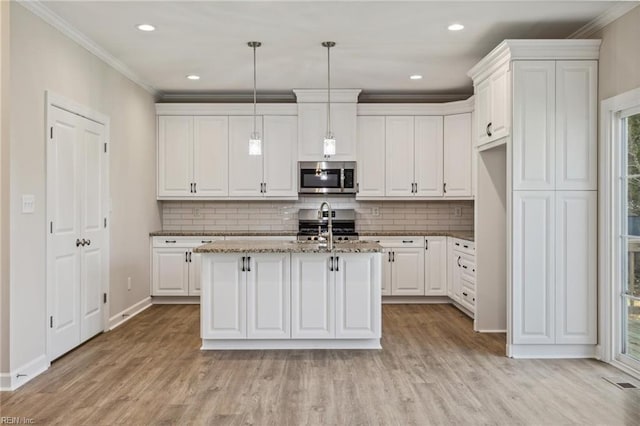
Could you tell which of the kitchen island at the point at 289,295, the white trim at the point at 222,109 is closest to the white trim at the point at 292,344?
the kitchen island at the point at 289,295

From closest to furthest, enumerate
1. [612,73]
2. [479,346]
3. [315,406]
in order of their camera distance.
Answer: [315,406] → [612,73] → [479,346]

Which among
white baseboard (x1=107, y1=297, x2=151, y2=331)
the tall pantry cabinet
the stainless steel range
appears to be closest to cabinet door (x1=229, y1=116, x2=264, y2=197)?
the stainless steel range

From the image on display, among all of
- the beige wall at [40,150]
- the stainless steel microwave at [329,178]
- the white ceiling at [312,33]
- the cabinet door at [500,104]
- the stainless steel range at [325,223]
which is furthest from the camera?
the stainless steel range at [325,223]

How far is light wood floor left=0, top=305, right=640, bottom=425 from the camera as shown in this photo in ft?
9.94

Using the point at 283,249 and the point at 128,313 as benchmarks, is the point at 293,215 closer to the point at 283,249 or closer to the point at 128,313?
the point at 128,313

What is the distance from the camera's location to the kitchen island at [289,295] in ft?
14.3

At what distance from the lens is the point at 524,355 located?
4203 mm

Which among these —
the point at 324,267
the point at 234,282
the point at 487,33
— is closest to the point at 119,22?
the point at 234,282

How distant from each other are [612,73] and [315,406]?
132 inches

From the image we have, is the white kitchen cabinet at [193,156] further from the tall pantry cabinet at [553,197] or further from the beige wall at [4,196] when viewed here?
the tall pantry cabinet at [553,197]

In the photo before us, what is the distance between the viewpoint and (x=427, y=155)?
672 cm

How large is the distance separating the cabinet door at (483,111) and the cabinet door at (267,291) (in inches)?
85.4

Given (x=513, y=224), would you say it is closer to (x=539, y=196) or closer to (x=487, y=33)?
(x=539, y=196)

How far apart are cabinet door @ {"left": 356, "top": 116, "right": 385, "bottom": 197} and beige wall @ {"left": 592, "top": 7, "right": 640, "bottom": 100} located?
298 cm
